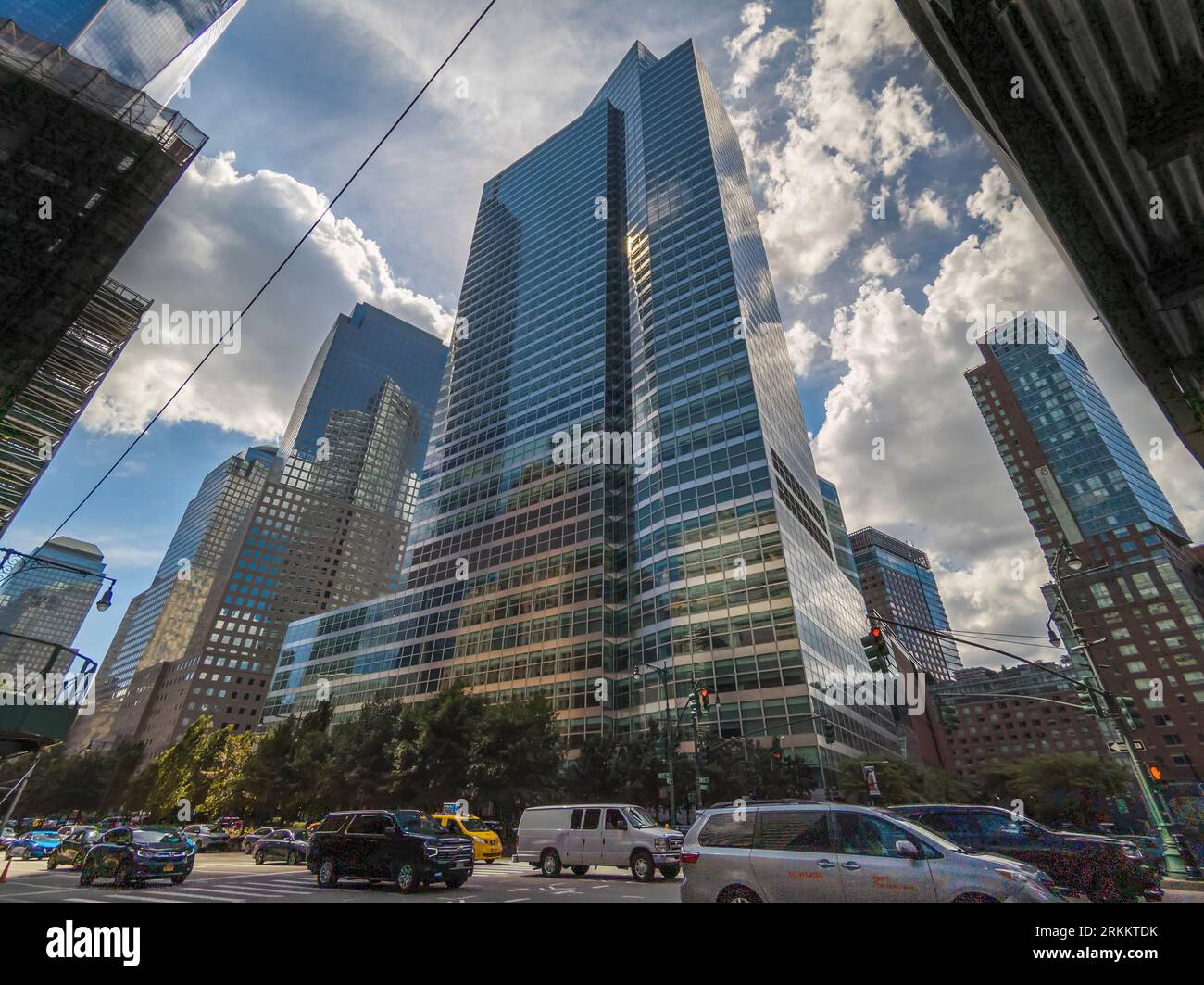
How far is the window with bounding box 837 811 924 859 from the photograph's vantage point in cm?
747

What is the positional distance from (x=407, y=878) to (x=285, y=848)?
1647 cm

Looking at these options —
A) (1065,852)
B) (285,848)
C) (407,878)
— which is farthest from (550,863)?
(285,848)

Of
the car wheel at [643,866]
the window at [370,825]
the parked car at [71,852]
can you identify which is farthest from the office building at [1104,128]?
the parked car at [71,852]

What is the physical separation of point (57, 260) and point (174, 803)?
210 feet

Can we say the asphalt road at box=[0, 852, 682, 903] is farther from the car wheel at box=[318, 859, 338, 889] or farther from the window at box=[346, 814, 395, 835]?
the window at box=[346, 814, 395, 835]

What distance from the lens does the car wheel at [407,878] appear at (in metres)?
12.6

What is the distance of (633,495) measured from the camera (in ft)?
217

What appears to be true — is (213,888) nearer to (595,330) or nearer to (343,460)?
(595,330)

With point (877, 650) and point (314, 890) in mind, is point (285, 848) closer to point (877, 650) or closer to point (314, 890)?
point (314, 890)

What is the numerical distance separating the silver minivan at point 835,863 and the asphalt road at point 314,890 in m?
2.17
